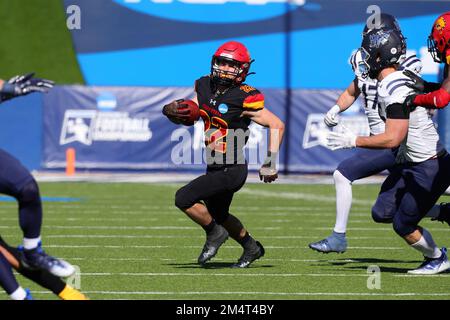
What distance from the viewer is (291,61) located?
896 inches

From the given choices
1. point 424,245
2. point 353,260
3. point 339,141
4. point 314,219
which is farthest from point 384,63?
point 314,219

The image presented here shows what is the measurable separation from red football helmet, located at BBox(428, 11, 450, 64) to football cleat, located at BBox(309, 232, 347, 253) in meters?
1.71

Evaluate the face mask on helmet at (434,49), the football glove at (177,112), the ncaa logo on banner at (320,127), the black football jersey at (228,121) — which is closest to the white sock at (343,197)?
the black football jersey at (228,121)

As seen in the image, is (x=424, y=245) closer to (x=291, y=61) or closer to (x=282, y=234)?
(x=282, y=234)

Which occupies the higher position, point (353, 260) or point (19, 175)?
point (19, 175)

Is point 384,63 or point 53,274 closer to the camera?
point 53,274

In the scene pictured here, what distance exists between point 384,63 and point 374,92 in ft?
4.28

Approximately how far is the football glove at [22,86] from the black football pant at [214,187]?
245 cm

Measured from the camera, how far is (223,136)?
8.32 metres

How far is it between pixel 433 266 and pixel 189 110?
2191mm

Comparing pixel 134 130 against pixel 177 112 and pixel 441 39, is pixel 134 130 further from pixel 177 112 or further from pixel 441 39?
pixel 441 39

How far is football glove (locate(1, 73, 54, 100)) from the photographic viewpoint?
19.3 feet

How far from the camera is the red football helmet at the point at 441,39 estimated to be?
26.1 ft

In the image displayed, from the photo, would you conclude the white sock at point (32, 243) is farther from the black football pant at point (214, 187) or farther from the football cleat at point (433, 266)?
the football cleat at point (433, 266)
